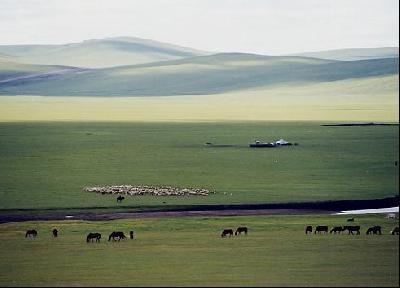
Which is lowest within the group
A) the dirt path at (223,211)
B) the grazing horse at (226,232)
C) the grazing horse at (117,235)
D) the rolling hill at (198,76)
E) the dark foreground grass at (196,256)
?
the dirt path at (223,211)

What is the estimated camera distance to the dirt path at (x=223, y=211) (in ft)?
67.6

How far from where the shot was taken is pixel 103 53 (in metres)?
85.9

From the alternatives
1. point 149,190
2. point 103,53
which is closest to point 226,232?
point 149,190

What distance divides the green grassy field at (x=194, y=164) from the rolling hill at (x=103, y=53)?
22.6m

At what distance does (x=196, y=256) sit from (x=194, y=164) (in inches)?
556

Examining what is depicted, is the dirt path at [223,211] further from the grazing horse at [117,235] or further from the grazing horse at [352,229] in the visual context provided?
the grazing horse at [352,229]

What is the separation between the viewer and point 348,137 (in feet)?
118

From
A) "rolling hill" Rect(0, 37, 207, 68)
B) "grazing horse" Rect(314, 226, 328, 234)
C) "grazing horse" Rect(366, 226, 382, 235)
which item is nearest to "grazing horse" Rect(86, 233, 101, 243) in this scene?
"grazing horse" Rect(314, 226, 328, 234)

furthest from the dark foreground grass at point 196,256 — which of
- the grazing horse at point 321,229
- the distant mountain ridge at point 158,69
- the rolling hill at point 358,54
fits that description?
the rolling hill at point 358,54

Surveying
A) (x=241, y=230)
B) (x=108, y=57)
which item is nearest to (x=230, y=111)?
(x=108, y=57)

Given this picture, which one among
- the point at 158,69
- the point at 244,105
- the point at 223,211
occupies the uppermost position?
the point at 158,69

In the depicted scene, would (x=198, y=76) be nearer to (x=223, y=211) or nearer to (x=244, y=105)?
(x=244, y=105)

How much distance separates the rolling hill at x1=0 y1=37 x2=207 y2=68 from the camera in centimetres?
6644

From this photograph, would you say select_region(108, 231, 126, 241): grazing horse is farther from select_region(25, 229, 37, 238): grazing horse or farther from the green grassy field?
the green grassy field
